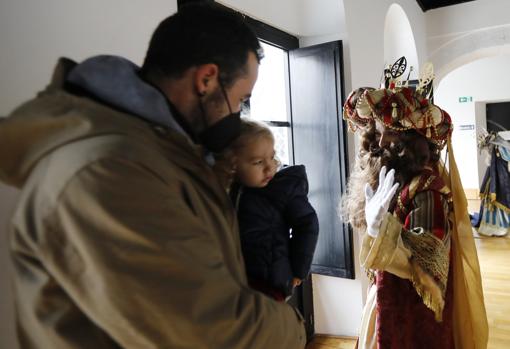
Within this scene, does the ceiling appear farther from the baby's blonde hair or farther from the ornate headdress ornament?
the baby's blonde hair

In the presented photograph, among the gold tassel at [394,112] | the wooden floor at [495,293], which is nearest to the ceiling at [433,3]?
the wooden floor at [495,293]

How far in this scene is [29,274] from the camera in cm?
60

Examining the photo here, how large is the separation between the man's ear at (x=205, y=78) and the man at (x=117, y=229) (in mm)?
102

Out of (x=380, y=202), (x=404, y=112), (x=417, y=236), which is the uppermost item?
(x=404, y=112)

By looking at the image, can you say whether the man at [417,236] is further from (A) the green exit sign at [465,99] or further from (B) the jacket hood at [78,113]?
(A) the green exit sign at [465,99]

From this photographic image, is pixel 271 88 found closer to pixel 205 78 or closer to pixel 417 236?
pixel 417 236

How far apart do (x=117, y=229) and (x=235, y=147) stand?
561 millimetres

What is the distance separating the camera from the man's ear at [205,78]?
2.53 feet

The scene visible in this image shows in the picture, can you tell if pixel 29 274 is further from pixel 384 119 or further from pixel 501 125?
pixel 501 125

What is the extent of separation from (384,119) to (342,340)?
172 cm

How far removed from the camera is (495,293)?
379cm

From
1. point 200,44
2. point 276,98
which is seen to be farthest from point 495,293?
point 200,44

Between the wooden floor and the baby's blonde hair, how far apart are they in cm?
210

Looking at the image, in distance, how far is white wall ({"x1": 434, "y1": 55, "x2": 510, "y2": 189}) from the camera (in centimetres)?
934
